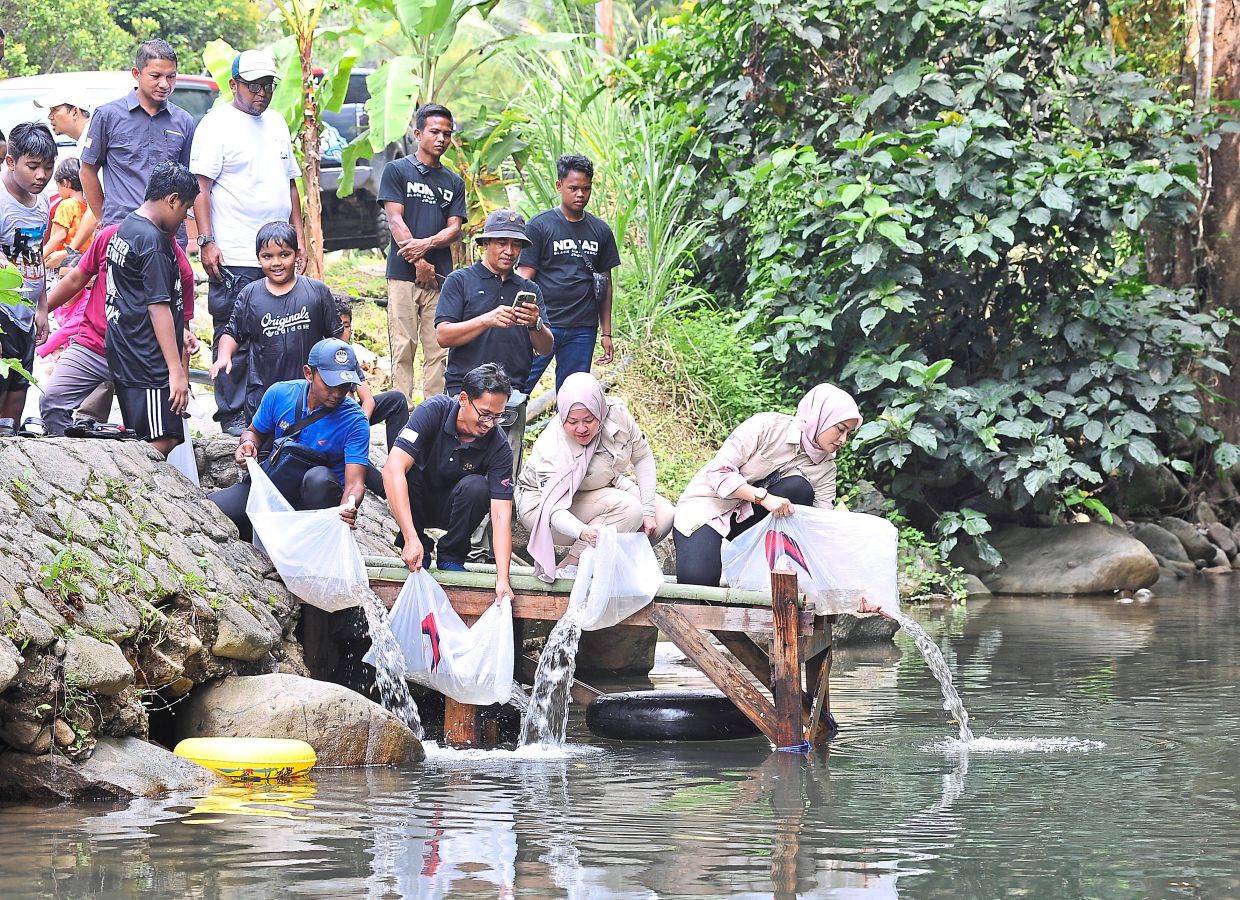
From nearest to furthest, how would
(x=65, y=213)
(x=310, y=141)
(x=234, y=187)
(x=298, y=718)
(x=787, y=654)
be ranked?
(x=298, y=718)
(x=787, y=654)
(x=234, y=187)
(x=65, y=213)
(x=310, y=141)

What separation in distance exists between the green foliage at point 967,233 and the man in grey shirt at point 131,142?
22.4ft

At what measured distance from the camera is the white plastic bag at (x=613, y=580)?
812 cm

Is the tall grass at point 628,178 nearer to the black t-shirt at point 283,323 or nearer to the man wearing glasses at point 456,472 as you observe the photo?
the black t-shirt at point 283,323

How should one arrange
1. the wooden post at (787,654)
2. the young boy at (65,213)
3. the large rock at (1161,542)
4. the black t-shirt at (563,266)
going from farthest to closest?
1. the large rock at (1161,542)
2. the black t-shirt at (563,266)
3. the young boy at (65,213)
4. the wooden post at (787,654)

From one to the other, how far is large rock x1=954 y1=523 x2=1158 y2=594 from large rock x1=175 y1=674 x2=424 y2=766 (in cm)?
903

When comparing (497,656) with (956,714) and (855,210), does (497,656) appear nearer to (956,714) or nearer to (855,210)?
(956,714)

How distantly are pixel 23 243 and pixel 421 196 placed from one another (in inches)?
96.2

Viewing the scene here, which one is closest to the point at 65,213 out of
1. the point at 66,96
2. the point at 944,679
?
the point at 66,96

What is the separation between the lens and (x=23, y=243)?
28.7ft

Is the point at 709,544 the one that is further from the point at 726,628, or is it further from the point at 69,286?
the point at 69,286

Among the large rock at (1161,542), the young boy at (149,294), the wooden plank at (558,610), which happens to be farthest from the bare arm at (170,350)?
the large rock at (1161,542)

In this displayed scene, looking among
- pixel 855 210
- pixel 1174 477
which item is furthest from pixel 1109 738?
pixel 1174 477

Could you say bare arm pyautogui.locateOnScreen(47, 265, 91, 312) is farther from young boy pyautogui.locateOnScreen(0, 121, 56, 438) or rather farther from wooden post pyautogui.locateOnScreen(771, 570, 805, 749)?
wooden post pyautogui.locateOnScreen(771, 570, 805, 749)

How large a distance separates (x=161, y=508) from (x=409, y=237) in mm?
2733
